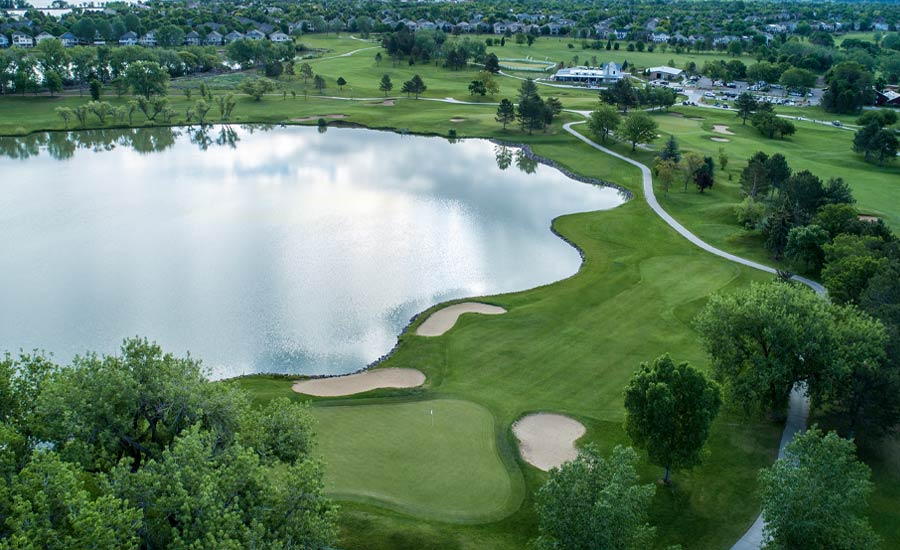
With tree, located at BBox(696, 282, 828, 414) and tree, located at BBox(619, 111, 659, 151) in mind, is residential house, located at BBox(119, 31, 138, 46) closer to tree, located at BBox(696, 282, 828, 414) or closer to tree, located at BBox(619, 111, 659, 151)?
tree, located at BBox(619, 111, 659, 151)

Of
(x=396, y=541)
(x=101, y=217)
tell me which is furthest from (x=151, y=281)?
(x=396, y=541)

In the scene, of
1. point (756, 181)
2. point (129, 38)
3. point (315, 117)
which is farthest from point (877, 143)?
point (129, 38)

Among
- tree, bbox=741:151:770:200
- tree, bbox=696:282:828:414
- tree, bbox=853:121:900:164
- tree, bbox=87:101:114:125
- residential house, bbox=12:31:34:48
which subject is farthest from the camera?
residential house, bbox=12:31:34:48

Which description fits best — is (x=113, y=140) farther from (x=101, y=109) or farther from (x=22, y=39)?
(x=22, y=39)

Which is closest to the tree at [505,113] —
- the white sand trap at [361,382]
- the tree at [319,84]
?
the tree at [319,84]

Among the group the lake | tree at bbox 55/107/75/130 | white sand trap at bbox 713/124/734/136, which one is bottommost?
the lake

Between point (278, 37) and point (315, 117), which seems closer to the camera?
point (315, 117)

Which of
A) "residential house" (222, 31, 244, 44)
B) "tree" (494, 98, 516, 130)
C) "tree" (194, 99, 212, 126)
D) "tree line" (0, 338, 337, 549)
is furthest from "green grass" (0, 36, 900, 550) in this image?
"residential house" (222, 31, 244, 44)
